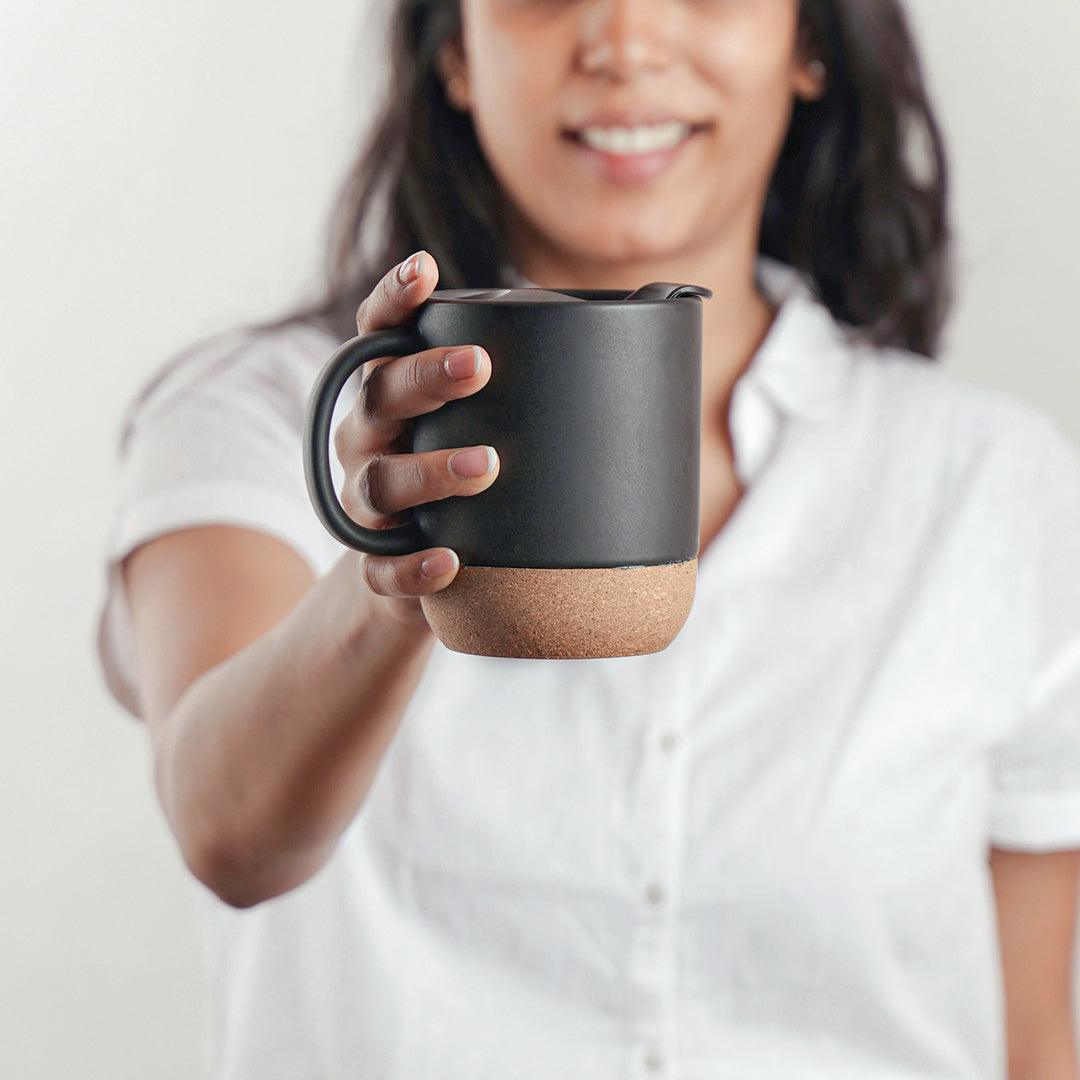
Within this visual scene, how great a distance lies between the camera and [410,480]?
0.66m

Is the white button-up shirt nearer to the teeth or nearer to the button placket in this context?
the button placket

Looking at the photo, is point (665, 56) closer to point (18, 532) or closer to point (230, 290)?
point (230, 290)

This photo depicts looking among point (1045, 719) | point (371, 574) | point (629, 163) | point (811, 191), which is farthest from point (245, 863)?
point (811, 191)

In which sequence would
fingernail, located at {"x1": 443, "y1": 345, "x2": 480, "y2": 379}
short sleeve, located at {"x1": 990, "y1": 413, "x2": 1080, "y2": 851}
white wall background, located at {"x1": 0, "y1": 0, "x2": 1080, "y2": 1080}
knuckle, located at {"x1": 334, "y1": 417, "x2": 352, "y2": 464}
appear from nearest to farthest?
fingernail, located at {"x1": 443, "y1": 345, "x2": 480, "y2": 379} → knuckle, located at {"x1": 334, "y1": 417, "x2": 352, "y2": 464} → short sleeve, located at {"x1": 990, "y1": 413, "x2": 1080, "y2": 851} → white wall background, located at {"x1": 0, "y1": 0, "x2": 1080, "y2": 1080}

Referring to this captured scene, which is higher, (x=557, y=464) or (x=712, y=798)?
(x=557, y=464)

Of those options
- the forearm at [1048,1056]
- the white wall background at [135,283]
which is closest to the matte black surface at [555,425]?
the forearm at [1048,1056]

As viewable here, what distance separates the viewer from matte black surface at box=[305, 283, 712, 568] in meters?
0.63

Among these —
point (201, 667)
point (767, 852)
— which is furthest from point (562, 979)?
point (201, 667)

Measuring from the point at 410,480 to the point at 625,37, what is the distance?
24.9 inches

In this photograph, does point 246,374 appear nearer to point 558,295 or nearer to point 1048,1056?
point 558,295

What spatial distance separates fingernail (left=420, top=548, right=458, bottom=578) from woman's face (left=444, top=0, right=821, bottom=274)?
62 cm

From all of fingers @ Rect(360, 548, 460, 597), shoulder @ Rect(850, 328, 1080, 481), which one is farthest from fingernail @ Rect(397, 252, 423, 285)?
shoulder @ Rect(850, 328, 1080, 481)

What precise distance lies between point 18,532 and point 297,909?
26.2 inches

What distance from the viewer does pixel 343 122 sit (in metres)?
1.74
